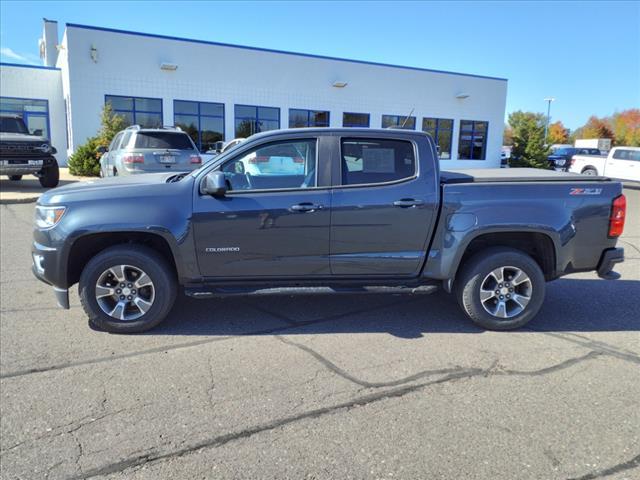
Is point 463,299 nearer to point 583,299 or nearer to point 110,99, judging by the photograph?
point 583,299

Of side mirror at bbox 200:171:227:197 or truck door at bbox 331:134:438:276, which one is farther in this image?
truck door at bbox 331:134:438:276

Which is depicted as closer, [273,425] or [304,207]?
[273,425]

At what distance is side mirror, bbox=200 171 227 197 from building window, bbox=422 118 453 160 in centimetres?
2744

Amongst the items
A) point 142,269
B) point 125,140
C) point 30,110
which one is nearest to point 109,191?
point 142,269

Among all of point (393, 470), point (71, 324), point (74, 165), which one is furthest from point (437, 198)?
point (74, 165)

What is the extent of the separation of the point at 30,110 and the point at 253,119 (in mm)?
10301

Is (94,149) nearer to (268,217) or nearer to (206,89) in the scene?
(206,89)

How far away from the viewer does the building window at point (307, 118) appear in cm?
2608

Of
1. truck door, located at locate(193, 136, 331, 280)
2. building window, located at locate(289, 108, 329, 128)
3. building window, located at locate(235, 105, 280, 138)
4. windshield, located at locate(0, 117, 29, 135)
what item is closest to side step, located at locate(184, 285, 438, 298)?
truck door, located at locate(193, 136, 331, 280)

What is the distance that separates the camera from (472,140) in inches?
1265

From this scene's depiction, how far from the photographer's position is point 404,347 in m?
4.36

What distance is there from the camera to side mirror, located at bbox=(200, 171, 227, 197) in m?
4.30

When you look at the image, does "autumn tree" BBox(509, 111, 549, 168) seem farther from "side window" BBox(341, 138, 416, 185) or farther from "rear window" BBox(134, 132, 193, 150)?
"side window" BBox(341, 138, 416, 185)

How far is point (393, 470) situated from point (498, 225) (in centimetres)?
266
